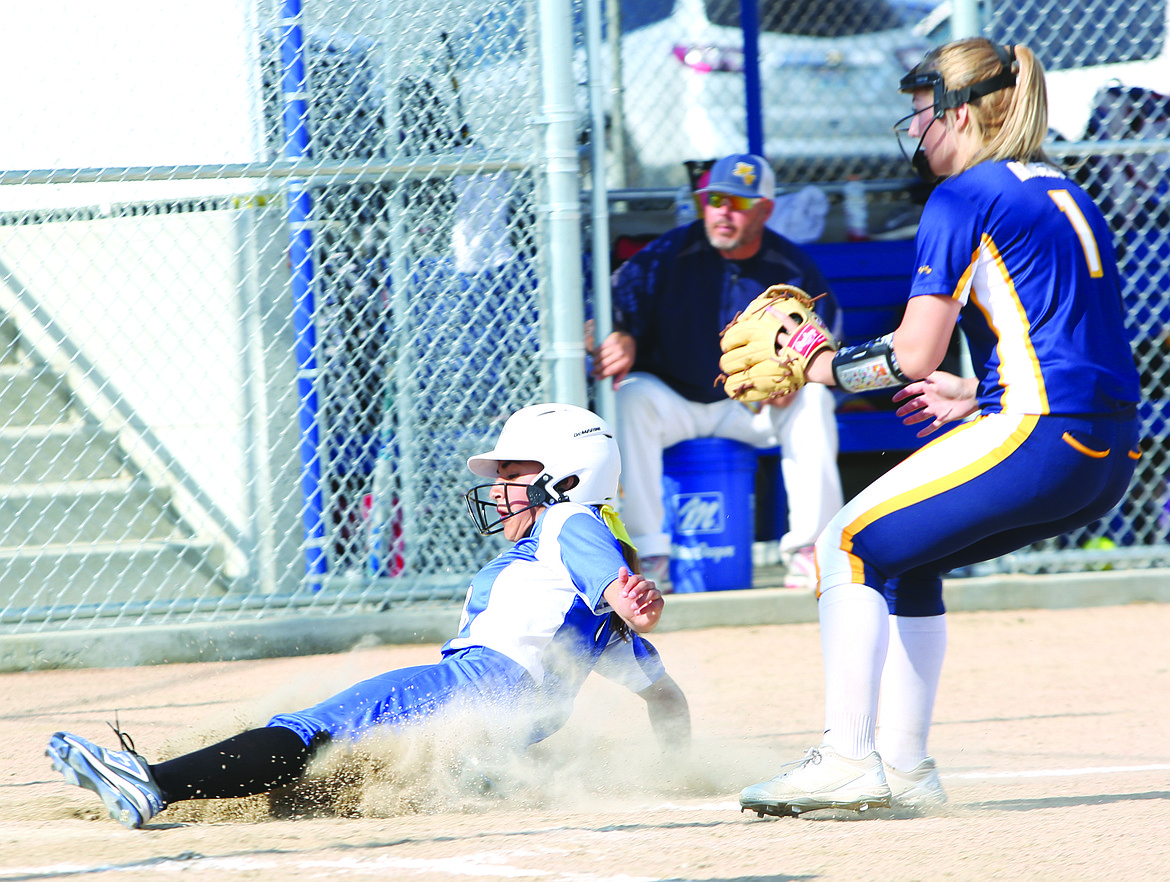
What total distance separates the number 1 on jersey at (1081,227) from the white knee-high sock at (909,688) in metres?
0.94

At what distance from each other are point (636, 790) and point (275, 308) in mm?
3126

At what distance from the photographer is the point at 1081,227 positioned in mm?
2852

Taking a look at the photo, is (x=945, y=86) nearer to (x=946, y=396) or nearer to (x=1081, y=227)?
(x=1081, y=227)

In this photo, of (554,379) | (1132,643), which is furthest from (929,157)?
(1132,643)

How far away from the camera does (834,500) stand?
19.2 ft

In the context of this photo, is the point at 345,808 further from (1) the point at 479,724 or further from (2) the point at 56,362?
(2) the point at 56,362

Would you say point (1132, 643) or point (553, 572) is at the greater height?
point (553, 572)

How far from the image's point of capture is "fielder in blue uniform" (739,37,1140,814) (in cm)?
280

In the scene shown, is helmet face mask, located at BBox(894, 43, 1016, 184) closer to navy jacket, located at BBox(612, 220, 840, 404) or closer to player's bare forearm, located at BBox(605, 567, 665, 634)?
player's bare forearm, located at BBox(605, 567, 665, 634)

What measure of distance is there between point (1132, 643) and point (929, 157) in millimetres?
3356

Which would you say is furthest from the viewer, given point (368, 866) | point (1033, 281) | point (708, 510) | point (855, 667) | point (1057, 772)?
point (708, 510)

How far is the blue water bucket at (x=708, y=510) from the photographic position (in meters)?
5.92

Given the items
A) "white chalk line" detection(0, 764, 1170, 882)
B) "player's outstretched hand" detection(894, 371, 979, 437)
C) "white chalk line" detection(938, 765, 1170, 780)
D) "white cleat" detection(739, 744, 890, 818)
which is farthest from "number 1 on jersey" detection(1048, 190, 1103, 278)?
"white chalk line" detection(0, 764, 1170, 882)

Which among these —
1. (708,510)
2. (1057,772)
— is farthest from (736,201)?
(1057,772)
